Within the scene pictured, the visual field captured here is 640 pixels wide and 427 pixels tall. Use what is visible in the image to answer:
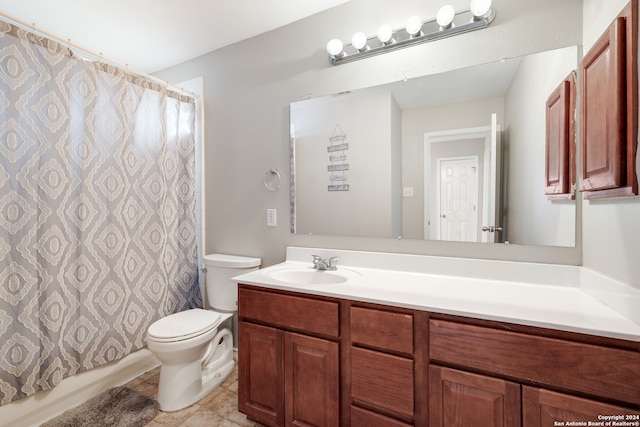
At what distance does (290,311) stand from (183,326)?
0.79 meters

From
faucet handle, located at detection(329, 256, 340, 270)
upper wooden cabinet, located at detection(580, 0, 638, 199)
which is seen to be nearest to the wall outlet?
faucet handle, located at detection(329, 256, 340, 270)

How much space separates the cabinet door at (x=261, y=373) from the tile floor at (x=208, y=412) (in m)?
0.16

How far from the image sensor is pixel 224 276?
205 cm

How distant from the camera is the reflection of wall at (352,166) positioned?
161 centimetres

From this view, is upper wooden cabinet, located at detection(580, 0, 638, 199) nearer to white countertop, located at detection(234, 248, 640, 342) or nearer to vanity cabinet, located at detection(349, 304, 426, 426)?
white countertop, located at detection(234, 248, 640, 342)

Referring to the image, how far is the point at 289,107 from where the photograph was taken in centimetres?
191

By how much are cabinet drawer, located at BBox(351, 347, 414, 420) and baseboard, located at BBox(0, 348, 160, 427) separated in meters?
1.63

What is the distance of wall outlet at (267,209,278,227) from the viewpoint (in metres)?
1.99

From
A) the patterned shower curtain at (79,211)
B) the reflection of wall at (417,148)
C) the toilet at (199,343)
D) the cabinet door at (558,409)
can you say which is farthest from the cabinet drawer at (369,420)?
the patterned shower curtain at (79,211)

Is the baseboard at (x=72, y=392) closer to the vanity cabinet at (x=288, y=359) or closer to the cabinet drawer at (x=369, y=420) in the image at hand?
the vanity cabinet at (x=288, y=359)

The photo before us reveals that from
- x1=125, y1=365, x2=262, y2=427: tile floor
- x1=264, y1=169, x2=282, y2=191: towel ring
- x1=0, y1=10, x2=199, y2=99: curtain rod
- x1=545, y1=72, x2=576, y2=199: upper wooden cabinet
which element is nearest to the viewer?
x1=545, y1=72, x2=576, y2=199: upper wooden cabinet

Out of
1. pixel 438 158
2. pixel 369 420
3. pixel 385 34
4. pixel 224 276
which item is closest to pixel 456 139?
pixel 438 158

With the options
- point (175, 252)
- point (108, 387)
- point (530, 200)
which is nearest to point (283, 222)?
point (175, 252)

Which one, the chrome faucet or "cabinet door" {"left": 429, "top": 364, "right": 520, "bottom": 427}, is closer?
"cabinet door" {"left": 429, "top": 364, "right": 520, "bottom": 427}
